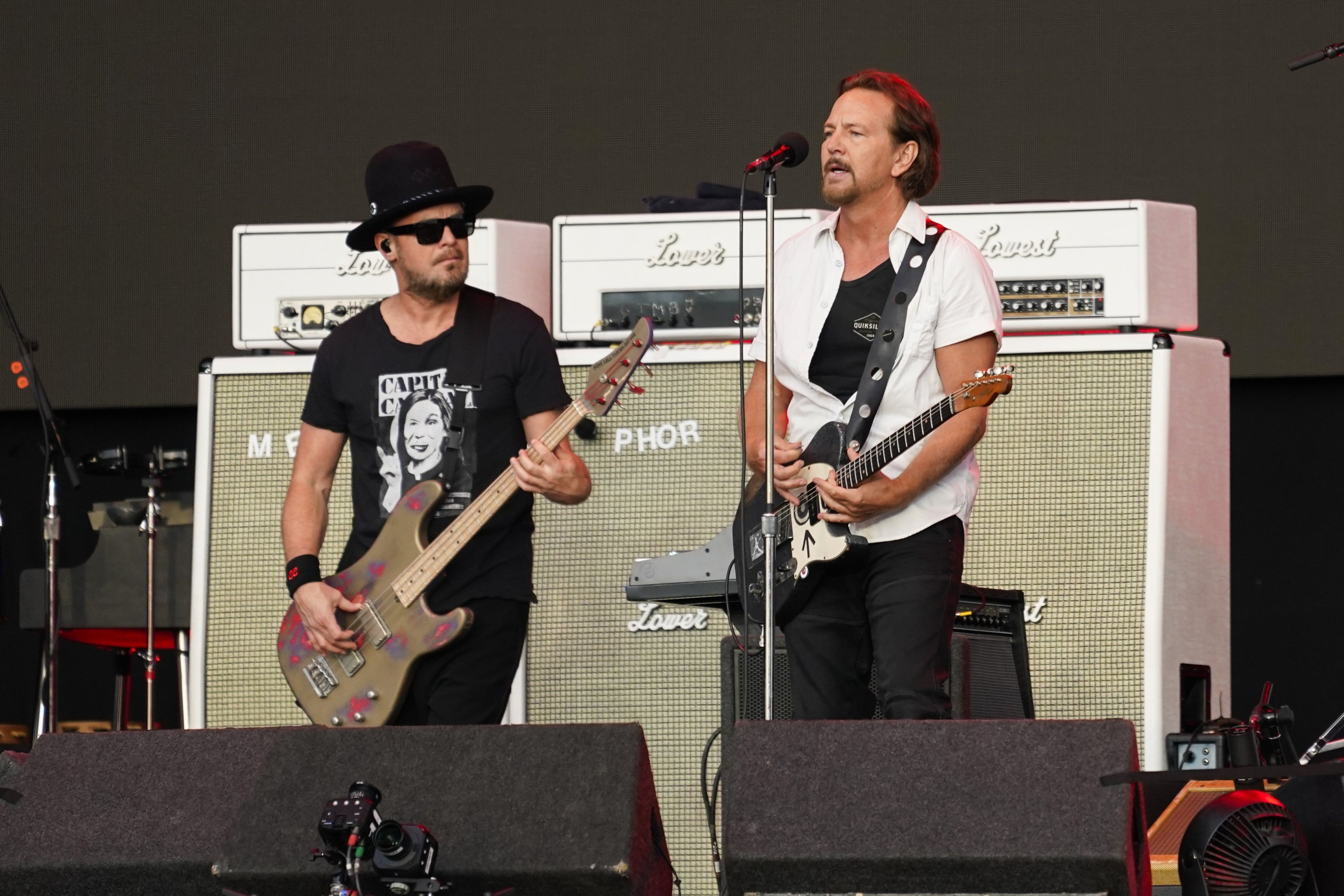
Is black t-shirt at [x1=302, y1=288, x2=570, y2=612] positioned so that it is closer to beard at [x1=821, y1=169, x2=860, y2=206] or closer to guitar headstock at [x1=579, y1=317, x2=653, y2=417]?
guitar headstock at [x1=579, y1=317, x2=653, y2=417]

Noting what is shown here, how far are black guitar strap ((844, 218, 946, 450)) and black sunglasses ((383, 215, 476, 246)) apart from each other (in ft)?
2.99

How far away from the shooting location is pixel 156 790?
2.76m

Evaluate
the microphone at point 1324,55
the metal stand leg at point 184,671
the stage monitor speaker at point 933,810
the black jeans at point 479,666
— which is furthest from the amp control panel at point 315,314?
the stage monitor speaker at point 933,810

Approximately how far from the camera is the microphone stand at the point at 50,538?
4.84m

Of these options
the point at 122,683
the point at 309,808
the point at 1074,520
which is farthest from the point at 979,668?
the point at 122,683

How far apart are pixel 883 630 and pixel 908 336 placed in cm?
54

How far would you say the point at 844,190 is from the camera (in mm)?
3373

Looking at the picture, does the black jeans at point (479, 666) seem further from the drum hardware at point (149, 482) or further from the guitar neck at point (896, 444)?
the drum hardware at point (149, 482)

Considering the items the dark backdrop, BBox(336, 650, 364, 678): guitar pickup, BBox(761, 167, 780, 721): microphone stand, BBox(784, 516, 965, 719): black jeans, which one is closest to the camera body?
BBox(761, 167, 780, 721): microphone stand

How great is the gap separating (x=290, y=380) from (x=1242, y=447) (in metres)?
3.27

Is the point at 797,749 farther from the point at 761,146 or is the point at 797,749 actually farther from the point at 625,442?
the point at 761,146

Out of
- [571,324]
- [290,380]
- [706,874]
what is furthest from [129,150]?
[706,874]

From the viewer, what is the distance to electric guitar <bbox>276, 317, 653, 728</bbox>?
11.6 feet

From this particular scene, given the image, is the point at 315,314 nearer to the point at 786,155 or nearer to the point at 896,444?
the point at 786,155
